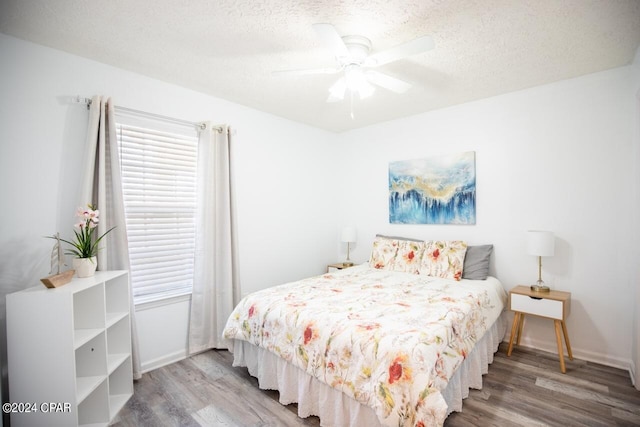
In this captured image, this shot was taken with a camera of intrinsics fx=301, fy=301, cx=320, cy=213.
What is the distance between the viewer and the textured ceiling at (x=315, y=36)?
1792mm

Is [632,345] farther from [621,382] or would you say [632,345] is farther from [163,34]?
[163,34]

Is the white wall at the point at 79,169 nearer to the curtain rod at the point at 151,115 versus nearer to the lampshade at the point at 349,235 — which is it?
the curtain rod at the point at 151,115

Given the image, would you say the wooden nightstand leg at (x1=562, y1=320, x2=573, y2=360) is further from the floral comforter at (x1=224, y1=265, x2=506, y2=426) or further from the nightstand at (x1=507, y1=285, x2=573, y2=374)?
the floral comforter at (x1=224, y1=265, x2=506, y2=426)

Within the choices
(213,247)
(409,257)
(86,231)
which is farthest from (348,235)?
(86,231)

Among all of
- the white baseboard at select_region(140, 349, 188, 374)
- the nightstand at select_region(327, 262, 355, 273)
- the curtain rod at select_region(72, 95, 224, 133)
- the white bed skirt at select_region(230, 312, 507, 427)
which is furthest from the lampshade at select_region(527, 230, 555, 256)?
the white baseboard at select_region(140, 349, 188, 374)

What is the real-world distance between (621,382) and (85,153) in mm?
4502

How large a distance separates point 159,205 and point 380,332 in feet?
7.34

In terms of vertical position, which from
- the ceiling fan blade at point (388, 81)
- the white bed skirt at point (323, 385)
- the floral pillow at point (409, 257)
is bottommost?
the white bed skirt at point (323, 385)

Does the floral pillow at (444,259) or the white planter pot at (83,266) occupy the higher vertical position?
the white planter pot at (83,266)

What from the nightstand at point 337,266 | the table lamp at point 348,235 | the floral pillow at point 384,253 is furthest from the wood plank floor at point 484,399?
the table lamp at point 348,235

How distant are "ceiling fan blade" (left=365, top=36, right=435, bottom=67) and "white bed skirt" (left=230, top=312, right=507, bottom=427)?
6.76 ft

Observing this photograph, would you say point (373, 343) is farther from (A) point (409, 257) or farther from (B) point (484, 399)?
(A) point (409, 257)

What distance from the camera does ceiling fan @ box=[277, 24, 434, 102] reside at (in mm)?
1769

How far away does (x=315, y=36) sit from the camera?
82.0 inches
